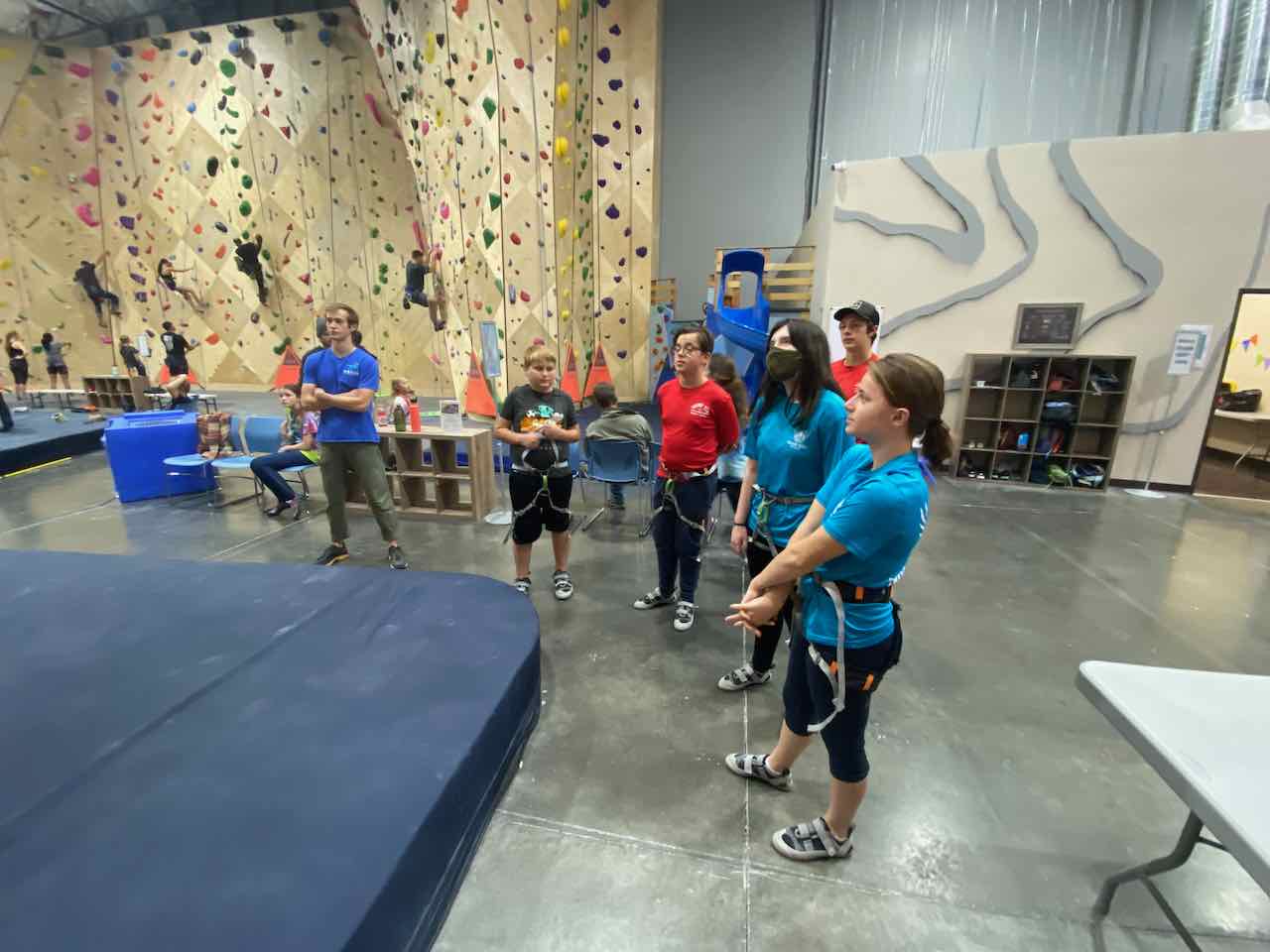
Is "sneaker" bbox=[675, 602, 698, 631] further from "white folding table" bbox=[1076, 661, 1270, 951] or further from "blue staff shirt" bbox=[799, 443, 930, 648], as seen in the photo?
"white folding table" bbox=[1076, 661, 1270, 951]

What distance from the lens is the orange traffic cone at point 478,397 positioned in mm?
7492

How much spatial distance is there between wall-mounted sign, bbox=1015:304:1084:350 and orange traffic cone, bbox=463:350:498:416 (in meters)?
6.18

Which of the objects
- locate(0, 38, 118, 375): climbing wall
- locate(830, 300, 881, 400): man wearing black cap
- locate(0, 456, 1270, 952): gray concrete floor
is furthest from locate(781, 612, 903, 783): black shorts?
locate(0, 38, 118, 375): climbing wall

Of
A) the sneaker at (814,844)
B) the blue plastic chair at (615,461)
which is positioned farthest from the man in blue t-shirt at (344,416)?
the sneaker at (814,844)

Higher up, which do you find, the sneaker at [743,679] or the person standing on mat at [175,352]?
the person standing on mat at [175,352]

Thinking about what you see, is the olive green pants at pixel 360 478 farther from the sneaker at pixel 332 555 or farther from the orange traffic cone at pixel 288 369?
the orange traffic cone at pixel 288 369

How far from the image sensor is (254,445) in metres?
5.39

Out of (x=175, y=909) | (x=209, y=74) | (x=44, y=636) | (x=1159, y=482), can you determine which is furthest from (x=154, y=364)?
(x=1159, y=482)

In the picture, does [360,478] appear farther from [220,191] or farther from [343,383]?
[220,191]

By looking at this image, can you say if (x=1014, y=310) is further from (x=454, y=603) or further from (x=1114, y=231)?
(x=454, y=603)

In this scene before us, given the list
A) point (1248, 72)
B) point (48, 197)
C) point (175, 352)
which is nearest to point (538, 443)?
point (175, 352)

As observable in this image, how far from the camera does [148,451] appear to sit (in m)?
5.21

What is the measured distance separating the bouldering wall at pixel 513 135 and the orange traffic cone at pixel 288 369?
17.6 ft

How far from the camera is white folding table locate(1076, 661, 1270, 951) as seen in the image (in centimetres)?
102
